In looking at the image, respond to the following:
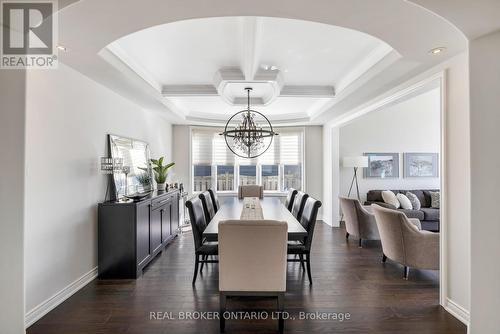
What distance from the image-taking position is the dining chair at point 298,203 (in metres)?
3.59

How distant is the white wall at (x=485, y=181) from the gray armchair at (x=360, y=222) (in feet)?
8.21

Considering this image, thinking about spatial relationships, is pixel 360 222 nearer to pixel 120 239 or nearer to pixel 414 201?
pixel 414 201

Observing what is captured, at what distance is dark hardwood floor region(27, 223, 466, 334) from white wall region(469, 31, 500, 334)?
678 mm

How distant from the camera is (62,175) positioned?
2.64 m

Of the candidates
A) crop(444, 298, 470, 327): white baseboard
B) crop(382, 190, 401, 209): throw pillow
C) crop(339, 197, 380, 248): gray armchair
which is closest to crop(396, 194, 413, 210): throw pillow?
crop(382, 190, 401, 209): throw pillow

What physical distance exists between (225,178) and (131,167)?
120 inches

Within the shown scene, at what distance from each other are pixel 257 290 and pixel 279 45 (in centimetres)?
252

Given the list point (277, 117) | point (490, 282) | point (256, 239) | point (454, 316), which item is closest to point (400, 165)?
point (277, 117)

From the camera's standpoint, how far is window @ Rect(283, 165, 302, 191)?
21.9 ft

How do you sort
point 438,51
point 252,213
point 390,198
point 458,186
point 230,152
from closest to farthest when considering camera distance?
point 438,51, point 458,186, point 252,213, point 390,198, point 230,152

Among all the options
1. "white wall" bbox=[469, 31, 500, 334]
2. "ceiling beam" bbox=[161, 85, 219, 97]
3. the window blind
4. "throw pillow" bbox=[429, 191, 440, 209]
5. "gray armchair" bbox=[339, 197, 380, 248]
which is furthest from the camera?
the window blind

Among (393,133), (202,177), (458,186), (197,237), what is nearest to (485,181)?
(458,186)

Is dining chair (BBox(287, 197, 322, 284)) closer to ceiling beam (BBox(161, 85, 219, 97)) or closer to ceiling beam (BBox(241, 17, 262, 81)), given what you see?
ceiling beam (BBox(241, 17, 262, 81))

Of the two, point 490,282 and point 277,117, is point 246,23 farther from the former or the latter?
point 277,117
